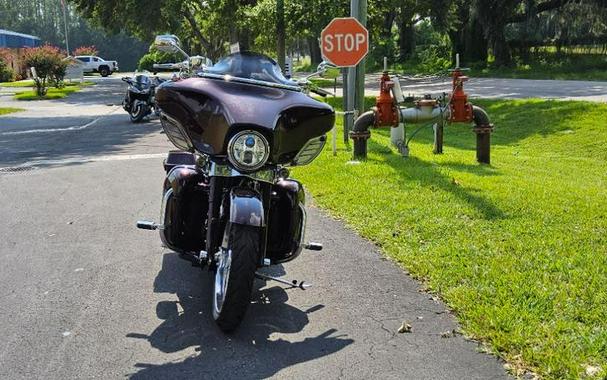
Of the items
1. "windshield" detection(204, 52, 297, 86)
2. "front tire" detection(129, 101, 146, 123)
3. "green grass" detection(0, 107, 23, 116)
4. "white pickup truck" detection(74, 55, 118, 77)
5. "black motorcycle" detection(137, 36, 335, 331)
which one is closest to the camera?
"black motorcycle" detection(137, 36, 335, 331)

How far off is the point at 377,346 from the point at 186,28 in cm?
3684

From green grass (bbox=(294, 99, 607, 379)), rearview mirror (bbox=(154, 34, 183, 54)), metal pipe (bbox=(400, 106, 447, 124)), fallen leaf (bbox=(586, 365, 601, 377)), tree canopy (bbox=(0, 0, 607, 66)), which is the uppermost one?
tree canopy (bbox=(0, 0, 607, 66))

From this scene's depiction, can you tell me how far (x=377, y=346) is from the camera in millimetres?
3906

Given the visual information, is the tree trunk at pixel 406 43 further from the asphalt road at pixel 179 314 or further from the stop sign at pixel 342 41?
the asphalt road at pixel 179 314

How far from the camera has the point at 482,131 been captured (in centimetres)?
1030

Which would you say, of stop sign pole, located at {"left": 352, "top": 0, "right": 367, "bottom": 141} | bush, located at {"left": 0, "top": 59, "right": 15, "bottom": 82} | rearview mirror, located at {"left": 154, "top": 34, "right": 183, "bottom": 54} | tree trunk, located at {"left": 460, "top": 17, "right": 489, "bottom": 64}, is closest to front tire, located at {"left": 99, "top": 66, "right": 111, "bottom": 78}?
bush, located at {"left": 0, "top": 59, "right": 15, "bottom": 82}

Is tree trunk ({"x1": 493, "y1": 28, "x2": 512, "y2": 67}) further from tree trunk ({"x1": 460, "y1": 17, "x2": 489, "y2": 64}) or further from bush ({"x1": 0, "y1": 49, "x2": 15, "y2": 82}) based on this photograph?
bush ({"x1": 0, "y1": 49, "x2": 15, "y2": 82})

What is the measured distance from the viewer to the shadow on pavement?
143 inches

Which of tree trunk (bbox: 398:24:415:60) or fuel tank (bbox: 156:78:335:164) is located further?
tree trunk (bbox: 398:24:415:60)

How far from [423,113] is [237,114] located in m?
6.62

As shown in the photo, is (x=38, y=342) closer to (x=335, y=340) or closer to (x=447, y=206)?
(x=335, y=340)

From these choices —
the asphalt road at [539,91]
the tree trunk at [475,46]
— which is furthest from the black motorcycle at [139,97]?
the tree trunk at [475,46]

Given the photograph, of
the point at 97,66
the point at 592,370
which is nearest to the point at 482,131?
the point at 592,370

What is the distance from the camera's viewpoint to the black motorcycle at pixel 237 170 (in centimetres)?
399
